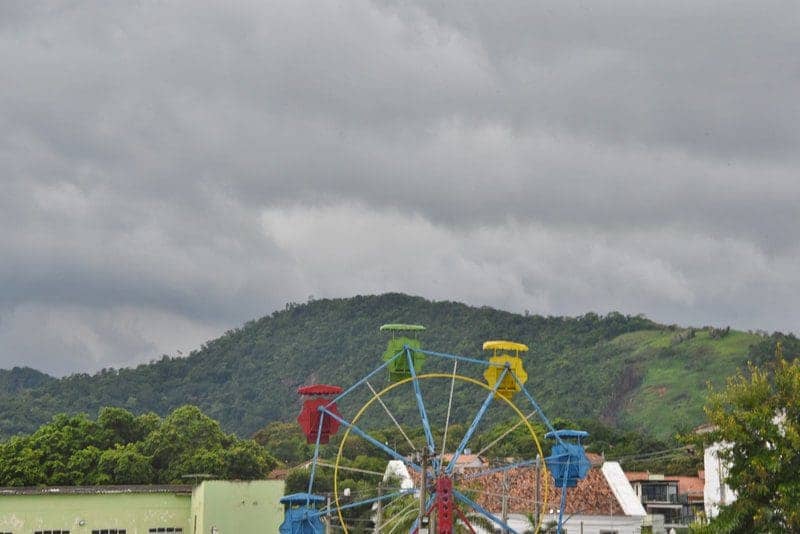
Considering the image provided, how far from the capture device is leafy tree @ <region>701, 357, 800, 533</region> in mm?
39031

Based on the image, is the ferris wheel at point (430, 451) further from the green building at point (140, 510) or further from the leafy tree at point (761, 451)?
the green building at point (140, 510)

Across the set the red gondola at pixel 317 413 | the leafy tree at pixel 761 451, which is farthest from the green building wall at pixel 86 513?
the leafy tree at pixel 761 451

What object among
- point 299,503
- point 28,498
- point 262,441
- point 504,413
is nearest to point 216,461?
point 28,498

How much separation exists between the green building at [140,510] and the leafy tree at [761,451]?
27839 mm

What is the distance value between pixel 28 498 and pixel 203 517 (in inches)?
327

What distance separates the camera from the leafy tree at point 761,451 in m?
39.0

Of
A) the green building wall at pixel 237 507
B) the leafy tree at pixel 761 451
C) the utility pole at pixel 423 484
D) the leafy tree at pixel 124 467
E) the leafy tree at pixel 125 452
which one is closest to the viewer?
the leafy tree at pixel 761 451

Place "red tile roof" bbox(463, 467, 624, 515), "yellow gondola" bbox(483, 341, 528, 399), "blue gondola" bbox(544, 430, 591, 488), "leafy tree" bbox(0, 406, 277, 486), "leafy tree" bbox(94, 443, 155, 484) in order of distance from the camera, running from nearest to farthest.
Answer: "yellow gondola" bbox(483, 341, 528, 399) → "blue gondola" bbox(544, 430, 591, 488) → "red tile roof" bbox(463, 467, 624, 515) → "leafy tree" bbox(0, 406, 277, 486) → "leafy tree" bbox(94, 443, 155, 484)

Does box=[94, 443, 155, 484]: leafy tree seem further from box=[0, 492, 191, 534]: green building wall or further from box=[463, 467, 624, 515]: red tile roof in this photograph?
box=[463, 467, 624, 515]: red tile roof

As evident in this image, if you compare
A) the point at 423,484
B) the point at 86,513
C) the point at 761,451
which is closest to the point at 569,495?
the point at 86,513

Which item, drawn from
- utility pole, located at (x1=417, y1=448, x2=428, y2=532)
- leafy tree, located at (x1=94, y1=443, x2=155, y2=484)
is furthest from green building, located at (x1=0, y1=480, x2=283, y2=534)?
utility pole, located at (x1=417, y1=448, x2=428, y2=532)

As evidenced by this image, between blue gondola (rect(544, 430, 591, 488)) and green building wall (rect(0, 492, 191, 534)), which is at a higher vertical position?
blue gondola (rect(544, 430, 591, 488))

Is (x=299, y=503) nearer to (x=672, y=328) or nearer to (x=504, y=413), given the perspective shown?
(x=504, y=413)

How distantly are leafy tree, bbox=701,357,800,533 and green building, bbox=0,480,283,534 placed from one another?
27839 millimetres
